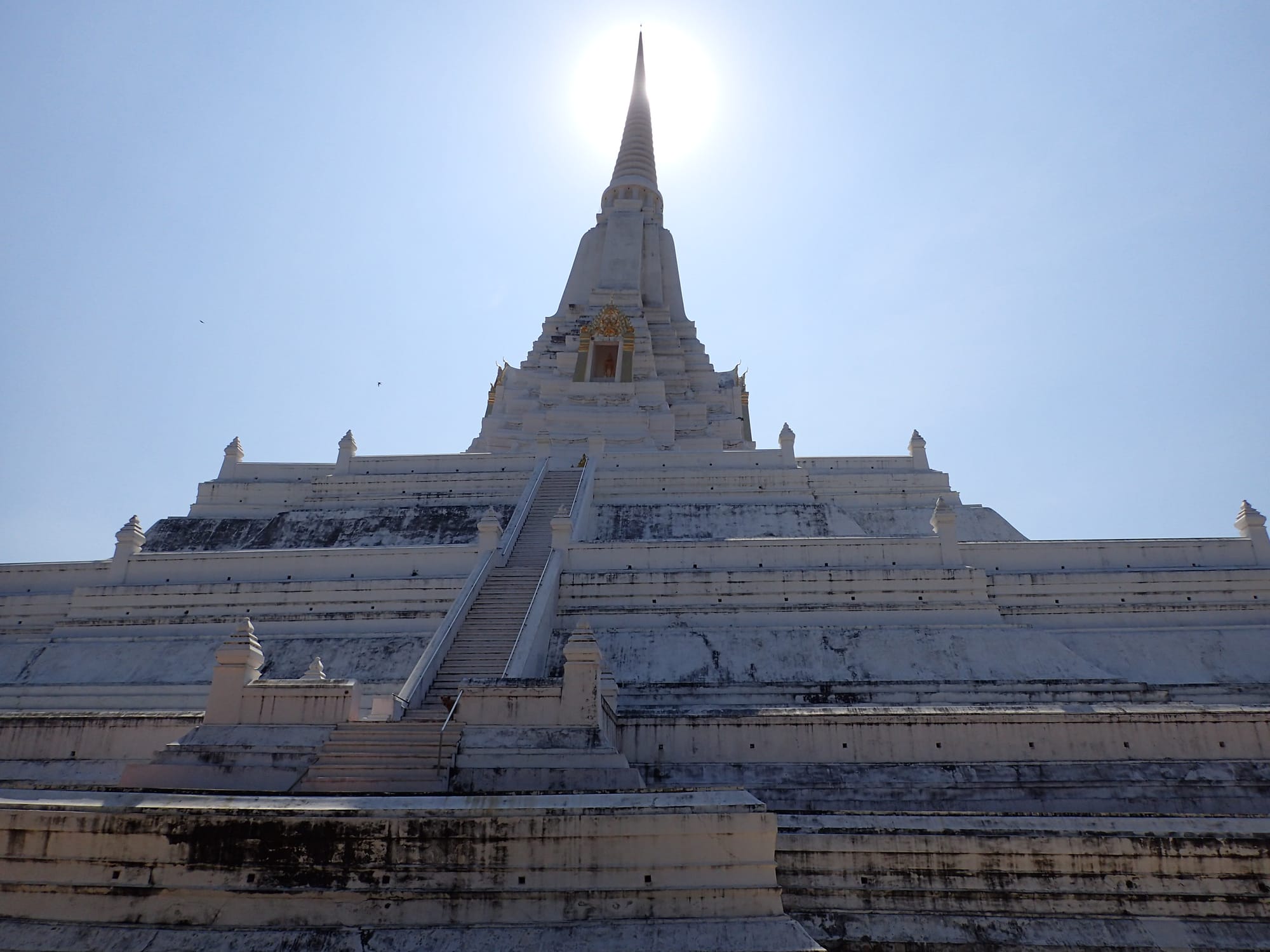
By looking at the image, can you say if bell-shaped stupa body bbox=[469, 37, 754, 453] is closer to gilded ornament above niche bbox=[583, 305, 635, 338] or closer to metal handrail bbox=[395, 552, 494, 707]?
gilded ornament above niche bbox=[583, 305, 635, 338]

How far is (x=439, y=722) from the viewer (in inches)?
511

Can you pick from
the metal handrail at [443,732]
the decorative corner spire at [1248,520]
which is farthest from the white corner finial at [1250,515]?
the metal handrail at [443,732]

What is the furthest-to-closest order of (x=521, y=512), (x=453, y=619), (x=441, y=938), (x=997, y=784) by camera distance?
(x=521, y=512), (x=453, y=619), (x=997, y=784), (x=441, y=938)

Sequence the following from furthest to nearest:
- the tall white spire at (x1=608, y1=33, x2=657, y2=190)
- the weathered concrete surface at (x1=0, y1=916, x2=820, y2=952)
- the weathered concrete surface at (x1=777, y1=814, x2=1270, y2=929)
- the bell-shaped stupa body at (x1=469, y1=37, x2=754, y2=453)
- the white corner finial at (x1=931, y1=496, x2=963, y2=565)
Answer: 1. the tall white spire at (x1=608, y1=33, x2=657, y2=190)
2. the bell-shaped stupa body at (x1=469, y1=37, x2=754, y2=453)
3. the white corner finial at (x1=931, y1=496, x2=963, y2=565)
4. the weathered concrete surface at (x1=777, y1=814, x2=1270, y2=929)
5. the weathered concrete surface at (x1=0, y1=916, x2=820, y2=952)

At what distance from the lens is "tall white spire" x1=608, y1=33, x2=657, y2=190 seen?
54.0 metres

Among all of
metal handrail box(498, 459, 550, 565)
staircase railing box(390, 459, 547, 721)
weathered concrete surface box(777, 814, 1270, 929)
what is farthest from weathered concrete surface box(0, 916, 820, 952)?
metal handrail box(498, 459, 550, 565)

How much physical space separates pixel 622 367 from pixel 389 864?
3169cm

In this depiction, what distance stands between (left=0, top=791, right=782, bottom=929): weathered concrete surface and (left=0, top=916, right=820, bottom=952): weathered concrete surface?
0.11 meters

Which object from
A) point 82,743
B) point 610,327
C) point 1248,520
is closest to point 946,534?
point 1248,520

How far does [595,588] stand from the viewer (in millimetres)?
20312

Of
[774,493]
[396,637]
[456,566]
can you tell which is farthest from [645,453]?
[396,637]

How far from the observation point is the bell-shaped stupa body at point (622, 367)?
3694 cm

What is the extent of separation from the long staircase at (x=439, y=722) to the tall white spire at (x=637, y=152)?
3522 cm

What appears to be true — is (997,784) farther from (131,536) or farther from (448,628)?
(131,536)
